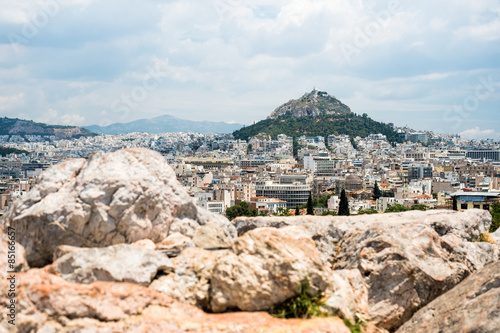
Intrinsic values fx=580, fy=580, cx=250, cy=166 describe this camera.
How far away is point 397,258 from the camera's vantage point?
25.1 feet

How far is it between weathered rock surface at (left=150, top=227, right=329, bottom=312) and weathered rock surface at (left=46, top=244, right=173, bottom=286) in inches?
6.6

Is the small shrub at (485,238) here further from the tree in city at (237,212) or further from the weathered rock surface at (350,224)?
the tree in city at (237,212)

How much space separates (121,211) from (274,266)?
90.3 inches

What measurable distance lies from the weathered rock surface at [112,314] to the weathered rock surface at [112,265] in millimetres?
230

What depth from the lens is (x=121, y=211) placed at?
7.48 m

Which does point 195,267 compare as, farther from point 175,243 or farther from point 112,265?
point 112,265

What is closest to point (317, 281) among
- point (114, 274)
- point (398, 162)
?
point (114, 274)

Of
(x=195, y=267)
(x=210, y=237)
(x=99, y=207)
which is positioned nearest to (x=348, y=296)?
(x=195, y=267)

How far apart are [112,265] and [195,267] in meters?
0.98

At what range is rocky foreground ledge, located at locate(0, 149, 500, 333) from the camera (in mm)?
5887

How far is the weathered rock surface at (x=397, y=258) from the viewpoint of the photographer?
754cm

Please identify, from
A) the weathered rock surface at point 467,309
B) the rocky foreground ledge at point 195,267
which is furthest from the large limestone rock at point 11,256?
the weathered rock surface at point 467,309

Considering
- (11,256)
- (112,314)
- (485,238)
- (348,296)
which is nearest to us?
(112,314)

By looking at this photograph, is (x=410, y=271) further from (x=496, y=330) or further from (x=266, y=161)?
(x=266, y=161)
